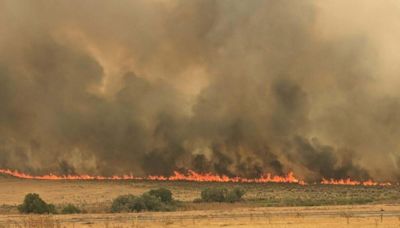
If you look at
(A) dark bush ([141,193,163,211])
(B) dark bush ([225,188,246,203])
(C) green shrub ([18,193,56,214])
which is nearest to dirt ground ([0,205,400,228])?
(A) dark bush ([141,193,163,211])

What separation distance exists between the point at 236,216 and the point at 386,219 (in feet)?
29.2

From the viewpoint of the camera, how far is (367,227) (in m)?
31.4

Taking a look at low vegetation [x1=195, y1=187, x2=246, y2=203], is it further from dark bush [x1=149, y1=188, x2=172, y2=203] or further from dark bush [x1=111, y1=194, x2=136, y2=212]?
dark bush [x1=111, y1=194, x2=136, y2=212]

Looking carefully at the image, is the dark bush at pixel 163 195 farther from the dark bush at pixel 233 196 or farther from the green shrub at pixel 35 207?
the green shrub at pixel 35 207

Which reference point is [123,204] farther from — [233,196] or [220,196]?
[233,196]

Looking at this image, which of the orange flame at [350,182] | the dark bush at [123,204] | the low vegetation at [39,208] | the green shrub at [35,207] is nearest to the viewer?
the dark bush at [123,204]

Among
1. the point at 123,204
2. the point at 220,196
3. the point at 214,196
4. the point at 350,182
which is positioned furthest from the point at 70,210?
the point at 350,182

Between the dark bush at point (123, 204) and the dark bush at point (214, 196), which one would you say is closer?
the dark bush at point (123, 204)

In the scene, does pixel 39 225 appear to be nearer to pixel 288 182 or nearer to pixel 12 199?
pixel 12 199

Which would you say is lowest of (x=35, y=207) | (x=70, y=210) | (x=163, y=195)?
(x=70, y=210)

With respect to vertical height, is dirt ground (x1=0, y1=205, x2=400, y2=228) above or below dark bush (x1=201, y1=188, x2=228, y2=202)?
below

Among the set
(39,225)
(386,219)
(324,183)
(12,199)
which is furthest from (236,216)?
(324,183)

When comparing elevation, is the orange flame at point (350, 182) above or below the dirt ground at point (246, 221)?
above

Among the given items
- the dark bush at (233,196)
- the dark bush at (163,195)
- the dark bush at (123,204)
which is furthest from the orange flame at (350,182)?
the dark bush at (123,204)
